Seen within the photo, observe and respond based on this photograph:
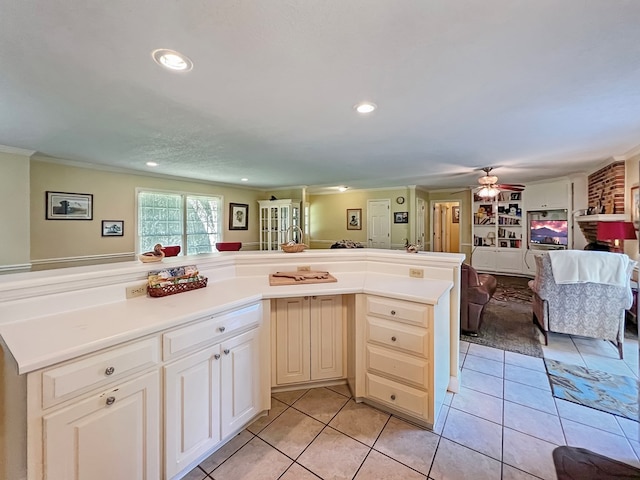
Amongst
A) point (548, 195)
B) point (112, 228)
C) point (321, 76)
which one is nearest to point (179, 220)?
point (112, 228)

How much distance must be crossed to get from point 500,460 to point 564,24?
2.35 metres

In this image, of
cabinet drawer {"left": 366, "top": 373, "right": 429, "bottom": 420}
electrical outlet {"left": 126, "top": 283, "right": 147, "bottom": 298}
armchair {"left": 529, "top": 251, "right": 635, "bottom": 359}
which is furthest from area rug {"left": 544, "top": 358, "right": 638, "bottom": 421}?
electrical outlet {"left": 126, "top": 283, "right": 147, "bottom": 298}

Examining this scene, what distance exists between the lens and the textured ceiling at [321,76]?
1246 millimetres

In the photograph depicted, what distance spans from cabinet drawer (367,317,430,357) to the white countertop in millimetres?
212

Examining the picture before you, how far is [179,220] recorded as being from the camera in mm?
5770

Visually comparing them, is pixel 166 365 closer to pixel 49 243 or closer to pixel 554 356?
pixel 554 356

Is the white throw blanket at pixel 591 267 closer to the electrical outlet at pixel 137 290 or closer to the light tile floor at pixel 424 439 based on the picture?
the light tile floor at pixel 424 439

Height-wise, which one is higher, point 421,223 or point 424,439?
point 421,223

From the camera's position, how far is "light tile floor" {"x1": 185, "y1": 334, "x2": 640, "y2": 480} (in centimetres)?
154

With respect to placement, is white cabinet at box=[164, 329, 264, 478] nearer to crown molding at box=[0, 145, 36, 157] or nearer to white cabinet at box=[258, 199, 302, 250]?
crown molding at box=[0, 145, 36, 157]

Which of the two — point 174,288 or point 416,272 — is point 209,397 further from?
point 416,272

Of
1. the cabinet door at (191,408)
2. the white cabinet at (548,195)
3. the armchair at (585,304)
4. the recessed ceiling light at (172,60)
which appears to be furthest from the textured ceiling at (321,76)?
the white cabinet at (548,195)

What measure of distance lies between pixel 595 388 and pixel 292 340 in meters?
2.58

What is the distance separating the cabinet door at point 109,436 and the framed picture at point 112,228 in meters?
4.41
